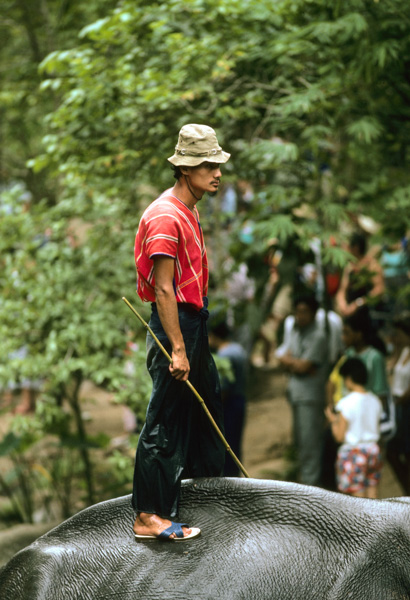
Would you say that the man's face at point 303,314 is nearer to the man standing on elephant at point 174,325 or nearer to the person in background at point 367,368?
the person in background at point 367,368

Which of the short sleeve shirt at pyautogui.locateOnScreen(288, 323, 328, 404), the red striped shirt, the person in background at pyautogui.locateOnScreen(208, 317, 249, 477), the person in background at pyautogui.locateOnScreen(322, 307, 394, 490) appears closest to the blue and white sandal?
the red striped shirt

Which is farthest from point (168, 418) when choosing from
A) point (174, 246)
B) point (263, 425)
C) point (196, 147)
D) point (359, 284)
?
point (263, 425)

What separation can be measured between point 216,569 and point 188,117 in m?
4.21

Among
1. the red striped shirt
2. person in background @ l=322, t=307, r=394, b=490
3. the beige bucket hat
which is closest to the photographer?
the red striped shirt

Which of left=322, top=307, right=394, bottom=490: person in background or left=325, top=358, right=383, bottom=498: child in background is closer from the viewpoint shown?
left=325, top=358, right=383, bottom=498: child in background

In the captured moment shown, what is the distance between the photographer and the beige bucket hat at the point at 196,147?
3592 mm

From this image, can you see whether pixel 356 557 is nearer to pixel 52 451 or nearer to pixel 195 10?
pixel 195 10

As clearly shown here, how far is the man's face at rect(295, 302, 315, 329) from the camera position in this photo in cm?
777

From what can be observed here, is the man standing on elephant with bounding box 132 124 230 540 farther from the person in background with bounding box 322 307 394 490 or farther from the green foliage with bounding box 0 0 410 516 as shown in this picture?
the person in background with bounding box 322 307 394 490

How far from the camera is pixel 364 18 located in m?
5.75

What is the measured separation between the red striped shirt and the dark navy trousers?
0.10m

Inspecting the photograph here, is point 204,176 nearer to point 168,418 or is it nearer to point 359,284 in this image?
point 168,418

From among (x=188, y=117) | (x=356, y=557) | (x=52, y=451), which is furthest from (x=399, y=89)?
(x=52, y=451)

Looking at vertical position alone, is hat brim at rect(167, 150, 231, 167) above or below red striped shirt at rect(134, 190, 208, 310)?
above
